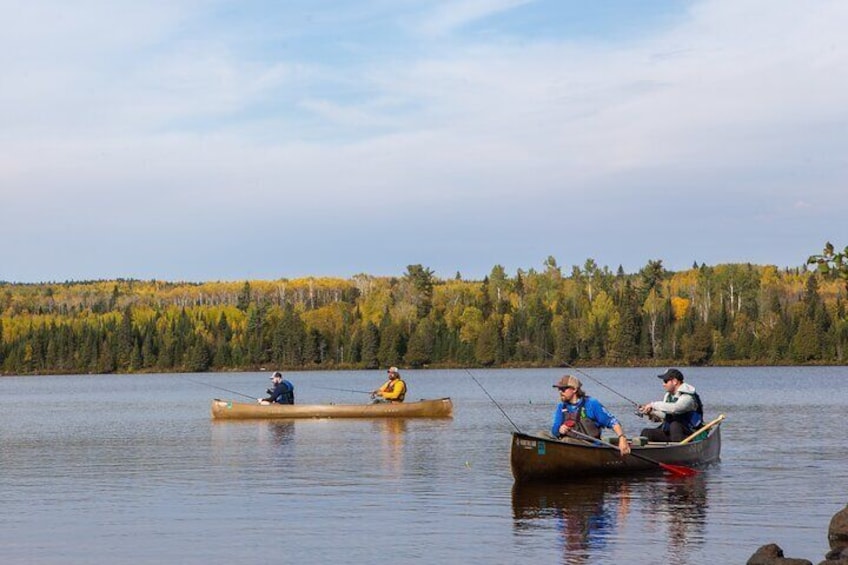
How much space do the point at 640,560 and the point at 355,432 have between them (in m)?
23.3

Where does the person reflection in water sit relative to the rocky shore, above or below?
below

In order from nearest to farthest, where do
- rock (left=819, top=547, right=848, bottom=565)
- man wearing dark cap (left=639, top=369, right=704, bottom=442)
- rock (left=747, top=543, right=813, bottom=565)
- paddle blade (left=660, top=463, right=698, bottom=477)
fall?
rock (left=819, top=547, right=848, bottom=565), rock (left=747, top=543, right=813, bottom=565), paddle blade (left=660, top=463, right=698, bottom=477), man wearing dark cap (left=639, top=369, right=704, bottom=442)

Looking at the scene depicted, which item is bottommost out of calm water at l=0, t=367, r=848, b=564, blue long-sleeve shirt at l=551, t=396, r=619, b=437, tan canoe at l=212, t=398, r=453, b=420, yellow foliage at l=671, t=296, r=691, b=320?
calm water at l=0, t=367, r=848, b=564

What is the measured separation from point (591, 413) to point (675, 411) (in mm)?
2687

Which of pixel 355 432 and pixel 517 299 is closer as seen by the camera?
pixel 355 432

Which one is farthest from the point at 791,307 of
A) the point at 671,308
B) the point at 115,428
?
the point at 115,428

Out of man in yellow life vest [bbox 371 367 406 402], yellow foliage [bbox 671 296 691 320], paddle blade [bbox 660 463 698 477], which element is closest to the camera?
paddle blade [bbox 660 463 698 477]

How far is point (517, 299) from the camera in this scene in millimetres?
196000

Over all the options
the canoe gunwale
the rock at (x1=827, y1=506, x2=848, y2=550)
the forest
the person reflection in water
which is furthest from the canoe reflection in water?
the forest

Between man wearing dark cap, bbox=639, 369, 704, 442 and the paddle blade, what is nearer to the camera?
the paddle blade

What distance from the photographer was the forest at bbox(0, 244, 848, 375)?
152250 mm

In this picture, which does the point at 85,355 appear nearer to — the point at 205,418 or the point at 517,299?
the point at 517,299

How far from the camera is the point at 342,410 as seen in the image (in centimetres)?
4428

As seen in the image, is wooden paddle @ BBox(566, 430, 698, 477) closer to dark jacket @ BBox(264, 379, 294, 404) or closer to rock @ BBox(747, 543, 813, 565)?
rock @ BBox(747, 543, 813, 565)
